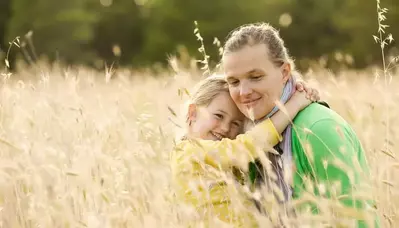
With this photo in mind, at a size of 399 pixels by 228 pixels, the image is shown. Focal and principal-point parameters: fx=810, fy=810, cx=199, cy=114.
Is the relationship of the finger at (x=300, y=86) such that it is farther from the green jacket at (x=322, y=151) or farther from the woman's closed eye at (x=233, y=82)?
the woman's closed eye at (x=233, y=82)

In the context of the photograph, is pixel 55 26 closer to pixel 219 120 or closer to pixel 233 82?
pixel 219 120

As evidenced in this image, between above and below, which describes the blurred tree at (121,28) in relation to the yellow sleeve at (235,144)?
above

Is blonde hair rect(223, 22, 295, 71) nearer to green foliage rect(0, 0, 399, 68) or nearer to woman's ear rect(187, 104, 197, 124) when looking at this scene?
woman's ear rect(187, 104, 197, 124)

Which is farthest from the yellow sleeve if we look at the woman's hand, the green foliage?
the green foliage

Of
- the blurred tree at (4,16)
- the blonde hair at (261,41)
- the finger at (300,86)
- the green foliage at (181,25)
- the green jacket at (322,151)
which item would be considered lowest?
the green jacket at (322,151)

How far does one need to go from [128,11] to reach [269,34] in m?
34.2

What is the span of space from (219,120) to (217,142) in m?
0.38

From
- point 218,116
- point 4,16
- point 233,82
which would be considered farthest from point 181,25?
point 233,82

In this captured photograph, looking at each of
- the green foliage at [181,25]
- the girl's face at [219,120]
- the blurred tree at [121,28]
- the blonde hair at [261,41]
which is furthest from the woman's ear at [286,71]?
the blurred tree at [121,28]

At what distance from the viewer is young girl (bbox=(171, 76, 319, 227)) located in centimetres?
348

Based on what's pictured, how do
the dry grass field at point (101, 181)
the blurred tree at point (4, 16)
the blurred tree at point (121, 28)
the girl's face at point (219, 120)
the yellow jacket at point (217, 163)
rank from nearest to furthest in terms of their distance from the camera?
the dry grass field at point (101, 181)
the yellow jacket at point (217, 163)
the girl's face at point (219, 120)
the blurred tree at point (4, 16)
the blurred tree at point (121, 28)

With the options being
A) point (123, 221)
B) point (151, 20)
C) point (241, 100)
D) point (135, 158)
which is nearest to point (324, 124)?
point (241, 100)

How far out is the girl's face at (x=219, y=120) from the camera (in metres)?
4.05

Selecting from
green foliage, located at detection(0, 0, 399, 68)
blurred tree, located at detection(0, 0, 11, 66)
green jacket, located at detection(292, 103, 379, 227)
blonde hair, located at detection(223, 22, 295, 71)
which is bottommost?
green jacket, located at detection(292, 103, 379, 227)
